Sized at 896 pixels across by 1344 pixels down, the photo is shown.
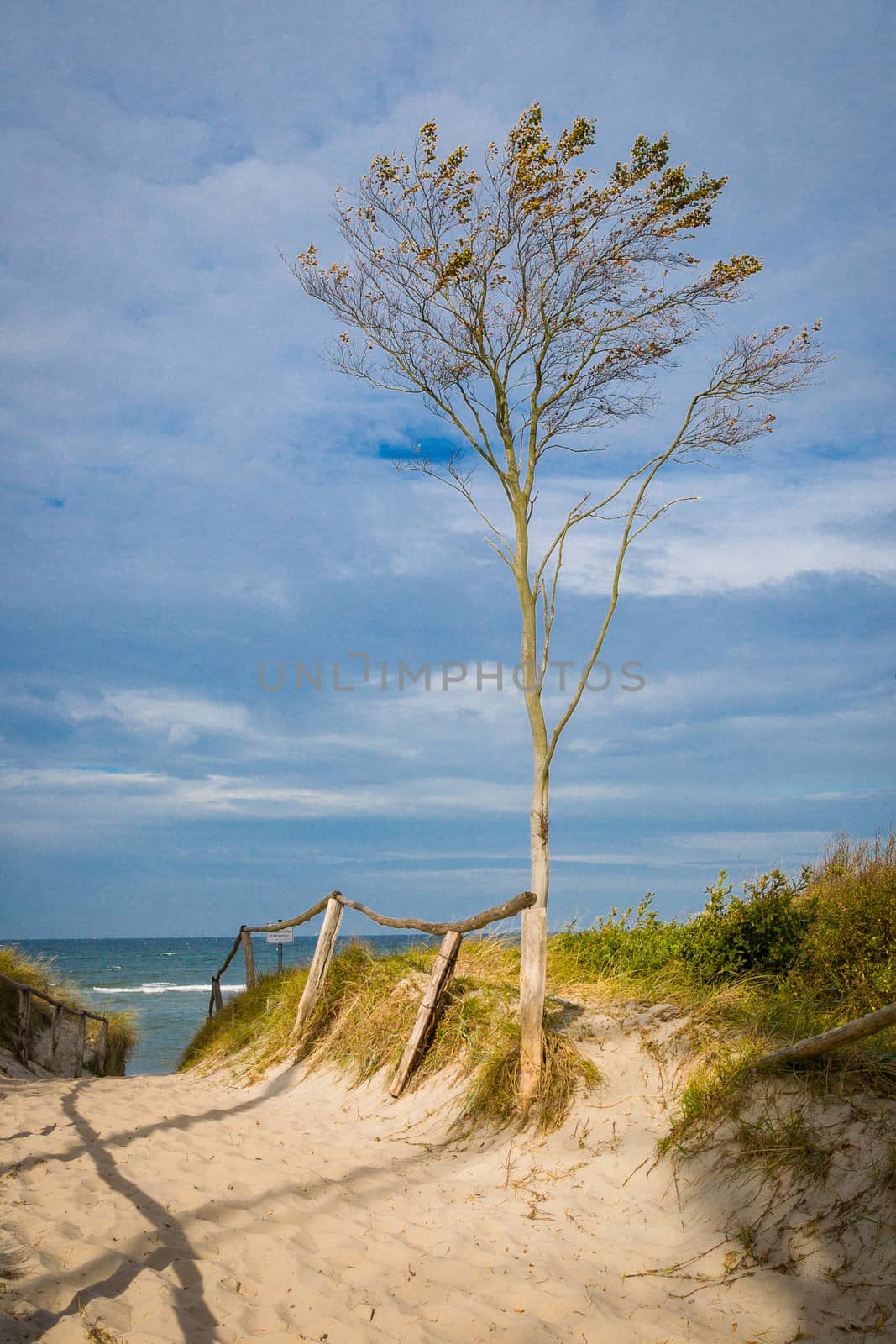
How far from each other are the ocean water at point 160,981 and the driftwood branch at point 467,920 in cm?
80

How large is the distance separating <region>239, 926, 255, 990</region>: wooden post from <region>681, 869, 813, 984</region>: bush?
6795mm

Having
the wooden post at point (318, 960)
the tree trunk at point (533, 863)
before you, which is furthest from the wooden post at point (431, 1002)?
the wooden post at point (318, 960)

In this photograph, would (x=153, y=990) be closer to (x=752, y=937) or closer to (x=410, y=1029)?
(x=410, y=1029)

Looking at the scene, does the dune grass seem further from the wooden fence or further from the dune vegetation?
the wooden fence

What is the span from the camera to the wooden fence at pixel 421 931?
23.6ft

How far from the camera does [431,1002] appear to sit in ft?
24.5

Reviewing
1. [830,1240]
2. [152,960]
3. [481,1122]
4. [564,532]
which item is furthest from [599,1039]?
[152,960]

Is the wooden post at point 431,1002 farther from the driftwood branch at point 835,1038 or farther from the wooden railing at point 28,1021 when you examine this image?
the wooden railing at point 28,1021

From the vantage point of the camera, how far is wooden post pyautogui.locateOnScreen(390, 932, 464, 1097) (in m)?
7.44

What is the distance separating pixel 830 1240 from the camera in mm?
4031

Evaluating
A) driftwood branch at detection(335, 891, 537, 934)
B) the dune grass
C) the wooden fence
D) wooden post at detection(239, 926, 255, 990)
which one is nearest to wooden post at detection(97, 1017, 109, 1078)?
the dune grass

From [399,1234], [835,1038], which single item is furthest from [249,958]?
[835,1038]

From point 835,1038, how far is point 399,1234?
8.18 feet

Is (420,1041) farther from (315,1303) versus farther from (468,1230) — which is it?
(315,1303)
